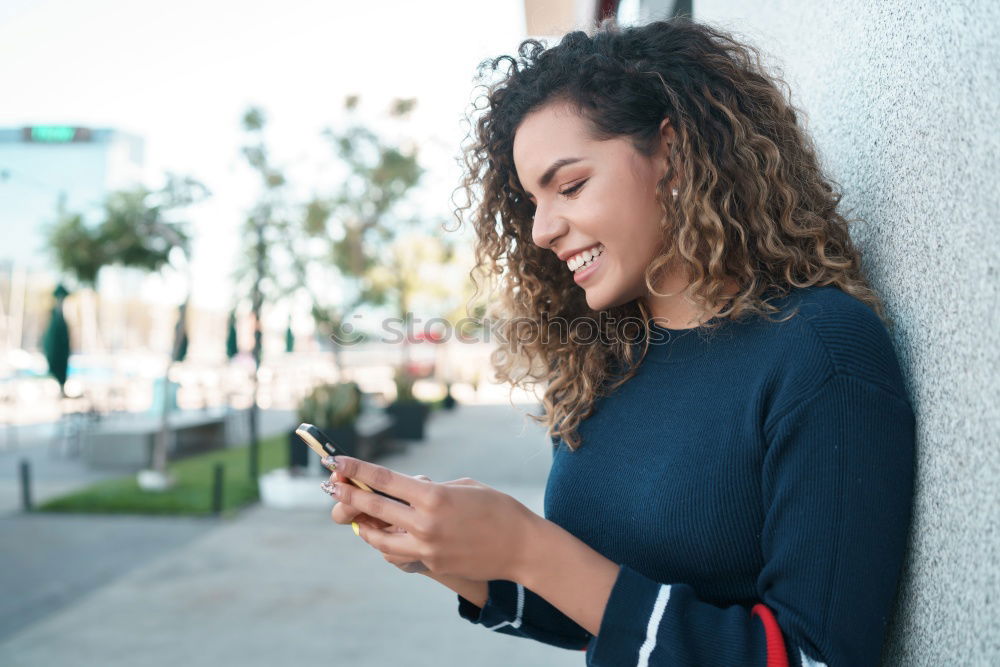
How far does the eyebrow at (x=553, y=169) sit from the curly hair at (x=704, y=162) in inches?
2.4

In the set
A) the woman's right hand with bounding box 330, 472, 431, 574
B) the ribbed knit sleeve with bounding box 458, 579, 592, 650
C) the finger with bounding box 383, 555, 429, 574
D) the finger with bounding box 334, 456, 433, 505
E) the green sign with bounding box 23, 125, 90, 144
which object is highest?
the green sign with bounding box 23, 125, 90, 144

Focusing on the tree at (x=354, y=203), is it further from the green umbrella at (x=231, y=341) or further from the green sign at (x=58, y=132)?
the green sign at (x=58, y=132)

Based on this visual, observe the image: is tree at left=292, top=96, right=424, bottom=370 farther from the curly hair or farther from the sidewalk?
the curly hair

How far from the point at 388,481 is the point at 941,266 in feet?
2.40

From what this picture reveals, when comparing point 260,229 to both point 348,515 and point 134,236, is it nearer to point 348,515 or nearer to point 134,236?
point 134,236

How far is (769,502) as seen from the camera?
1.02m

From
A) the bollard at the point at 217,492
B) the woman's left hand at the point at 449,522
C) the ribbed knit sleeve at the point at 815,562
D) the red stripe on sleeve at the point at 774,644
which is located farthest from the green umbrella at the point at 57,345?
the red stripe on sleeve at the point at 774,644

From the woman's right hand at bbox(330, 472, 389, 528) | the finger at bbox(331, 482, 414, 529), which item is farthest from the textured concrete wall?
the woman's right hand at bbox(330, 472, 389, 528)

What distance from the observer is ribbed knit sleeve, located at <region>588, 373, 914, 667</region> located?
3.02ft

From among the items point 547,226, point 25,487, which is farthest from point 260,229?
point 547,226

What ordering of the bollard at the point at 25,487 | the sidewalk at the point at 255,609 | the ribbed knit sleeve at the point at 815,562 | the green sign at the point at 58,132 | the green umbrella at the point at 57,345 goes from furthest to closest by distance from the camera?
the green sign at the point at 58,132 < the bollard at the point at 25,487 < the green umbrella at the point at 57,345 < the sidewalk at the point at 255,609 < the ribbed knit sleeve at the point at 815,562

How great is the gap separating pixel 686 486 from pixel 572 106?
656mm

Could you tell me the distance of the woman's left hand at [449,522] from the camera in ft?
3.22

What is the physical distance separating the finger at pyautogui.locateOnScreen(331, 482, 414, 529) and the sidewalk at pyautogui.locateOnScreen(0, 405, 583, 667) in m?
2.28
